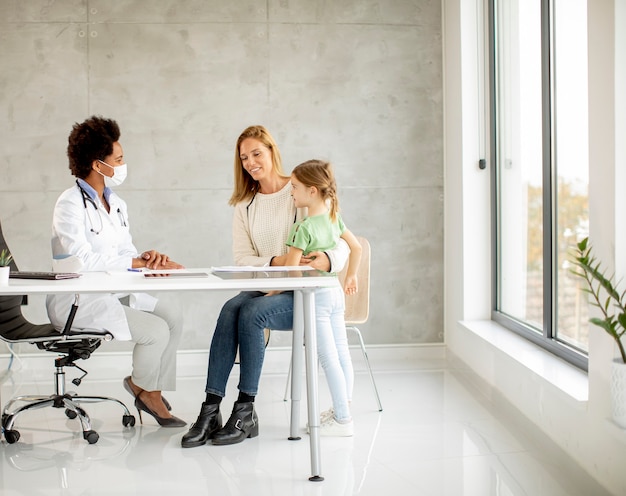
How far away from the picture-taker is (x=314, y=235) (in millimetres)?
3596

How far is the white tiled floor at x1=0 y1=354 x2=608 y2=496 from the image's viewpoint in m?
2.99

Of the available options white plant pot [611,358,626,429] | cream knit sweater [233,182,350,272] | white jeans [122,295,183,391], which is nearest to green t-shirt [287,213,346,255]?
cream knit sweater [233,182,350,272]

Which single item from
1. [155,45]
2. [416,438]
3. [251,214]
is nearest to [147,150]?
[155,45]

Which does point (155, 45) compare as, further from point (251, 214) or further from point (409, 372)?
point (409, 372)

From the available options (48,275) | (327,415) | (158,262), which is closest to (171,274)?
(158,262)

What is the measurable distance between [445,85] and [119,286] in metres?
3.21

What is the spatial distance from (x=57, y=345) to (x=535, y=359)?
222 cm

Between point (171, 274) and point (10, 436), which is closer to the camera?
point (171, 274)

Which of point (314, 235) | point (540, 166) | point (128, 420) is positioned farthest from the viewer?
point (540, 166)

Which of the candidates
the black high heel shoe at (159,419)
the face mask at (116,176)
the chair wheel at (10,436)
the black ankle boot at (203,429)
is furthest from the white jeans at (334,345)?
the chair wheel at (10,436)

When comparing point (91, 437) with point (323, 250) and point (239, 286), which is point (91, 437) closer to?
point (239, 286)

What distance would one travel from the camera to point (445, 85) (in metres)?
5.36

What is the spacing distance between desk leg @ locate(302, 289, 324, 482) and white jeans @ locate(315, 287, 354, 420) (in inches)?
18.3

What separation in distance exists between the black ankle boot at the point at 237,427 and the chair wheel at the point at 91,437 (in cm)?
54
